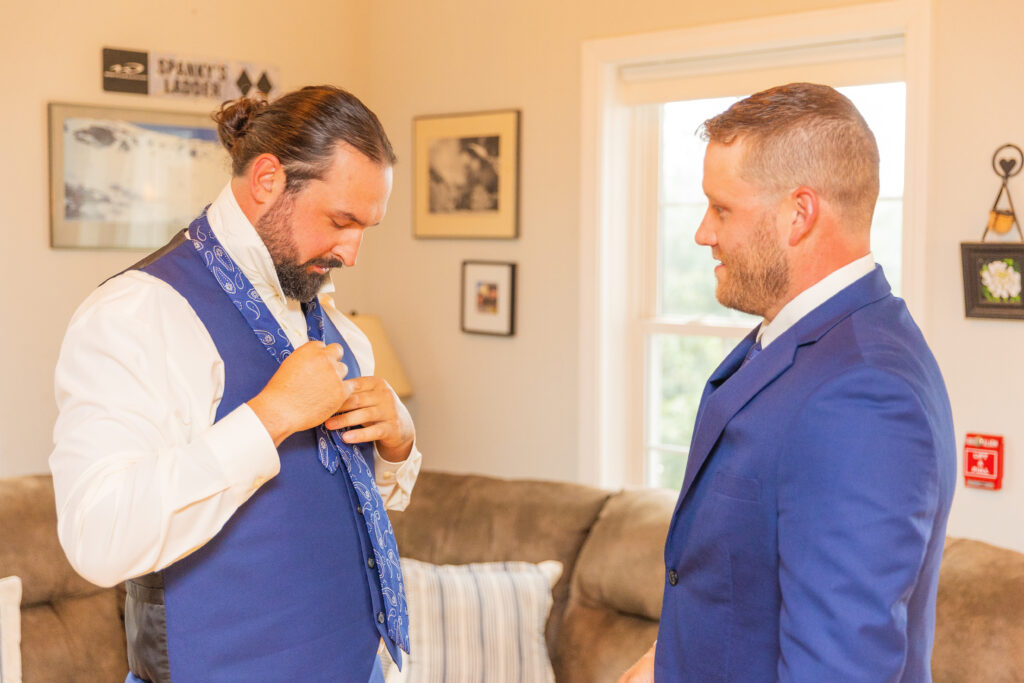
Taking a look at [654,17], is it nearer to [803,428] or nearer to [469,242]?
[469,242]

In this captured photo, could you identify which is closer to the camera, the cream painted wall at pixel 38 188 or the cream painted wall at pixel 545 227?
the cream painted wall at pixel 545 227

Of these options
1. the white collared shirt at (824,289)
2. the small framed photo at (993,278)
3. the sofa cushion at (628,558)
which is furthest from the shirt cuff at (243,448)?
the small framed photo at (993,278)

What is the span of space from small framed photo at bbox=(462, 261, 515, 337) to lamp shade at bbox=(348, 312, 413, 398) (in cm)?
31

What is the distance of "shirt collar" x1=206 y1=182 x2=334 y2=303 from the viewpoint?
156 centimetres

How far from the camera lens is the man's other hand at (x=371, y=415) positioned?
1566mm

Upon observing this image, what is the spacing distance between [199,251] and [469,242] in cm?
226

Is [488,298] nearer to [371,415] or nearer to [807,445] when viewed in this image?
[371,415]

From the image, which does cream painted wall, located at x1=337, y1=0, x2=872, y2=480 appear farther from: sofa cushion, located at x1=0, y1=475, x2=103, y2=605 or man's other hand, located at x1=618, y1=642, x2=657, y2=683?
man's other hand, located at x1=618, y1=642, x2=657, y2=683

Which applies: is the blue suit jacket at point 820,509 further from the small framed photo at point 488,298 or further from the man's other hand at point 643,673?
the small framed photo at point 488,298

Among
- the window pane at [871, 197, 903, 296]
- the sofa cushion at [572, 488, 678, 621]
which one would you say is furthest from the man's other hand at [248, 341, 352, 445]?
the window pane at [871, 197, 903, 296]

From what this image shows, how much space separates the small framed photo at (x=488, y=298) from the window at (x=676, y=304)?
1.59 ft

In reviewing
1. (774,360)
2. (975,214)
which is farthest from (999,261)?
(774,360)

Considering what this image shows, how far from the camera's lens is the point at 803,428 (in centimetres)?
118

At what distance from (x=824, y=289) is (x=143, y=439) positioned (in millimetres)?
935
